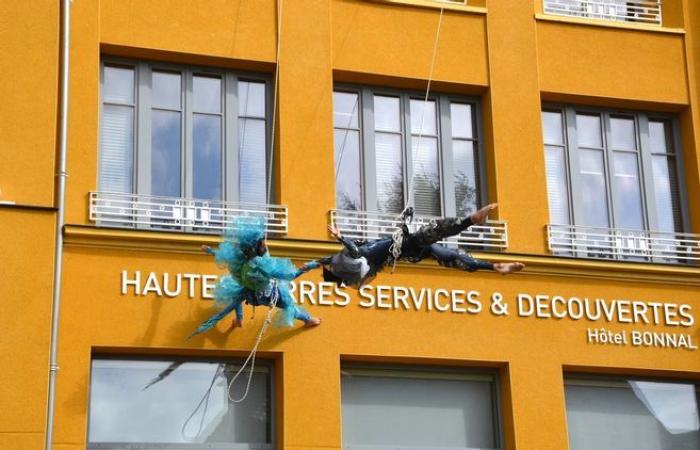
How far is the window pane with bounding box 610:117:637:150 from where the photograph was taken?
24.1 m

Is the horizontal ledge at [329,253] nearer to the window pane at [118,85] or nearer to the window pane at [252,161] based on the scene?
the window pane at [252,161]

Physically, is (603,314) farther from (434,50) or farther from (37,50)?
(37,50)

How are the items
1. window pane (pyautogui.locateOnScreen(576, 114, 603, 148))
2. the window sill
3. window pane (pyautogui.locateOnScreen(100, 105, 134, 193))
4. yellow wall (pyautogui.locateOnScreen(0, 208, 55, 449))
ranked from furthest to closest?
window pane (pyautogui.locateOnScreen(576, 114, 603, 148))
the window sill
window pane (pyautogui.locateOnScreen(100, 105, 134, 193))
yellow wall (pyautogui.locateOnScreen(0, 208, 55, 449))

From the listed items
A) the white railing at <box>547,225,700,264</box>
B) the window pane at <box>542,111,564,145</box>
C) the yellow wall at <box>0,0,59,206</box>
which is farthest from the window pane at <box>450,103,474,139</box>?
the yellow wall at <box>0,0,59,206</box>

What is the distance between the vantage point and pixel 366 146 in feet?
74.1

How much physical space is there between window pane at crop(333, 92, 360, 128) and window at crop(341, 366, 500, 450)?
4.00 metres

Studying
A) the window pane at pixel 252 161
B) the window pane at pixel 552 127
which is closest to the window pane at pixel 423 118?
the window pane at pixel 552 127

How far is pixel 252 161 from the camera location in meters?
22.0

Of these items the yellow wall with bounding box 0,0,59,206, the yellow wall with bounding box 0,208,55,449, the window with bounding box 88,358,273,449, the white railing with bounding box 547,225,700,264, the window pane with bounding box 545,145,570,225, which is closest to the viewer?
the yellow wall with bounding box 0,208,55,449

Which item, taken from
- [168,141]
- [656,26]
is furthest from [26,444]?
[656,26]

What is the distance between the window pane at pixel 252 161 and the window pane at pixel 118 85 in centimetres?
174

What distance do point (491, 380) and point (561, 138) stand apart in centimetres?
454

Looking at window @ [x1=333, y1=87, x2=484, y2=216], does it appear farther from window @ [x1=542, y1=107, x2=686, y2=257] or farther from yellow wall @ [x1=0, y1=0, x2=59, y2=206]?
yellow wall @ [x1=0, y1=0, x2=59, y2=206]

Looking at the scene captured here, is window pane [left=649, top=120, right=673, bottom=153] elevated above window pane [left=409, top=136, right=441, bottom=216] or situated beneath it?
elevated above
